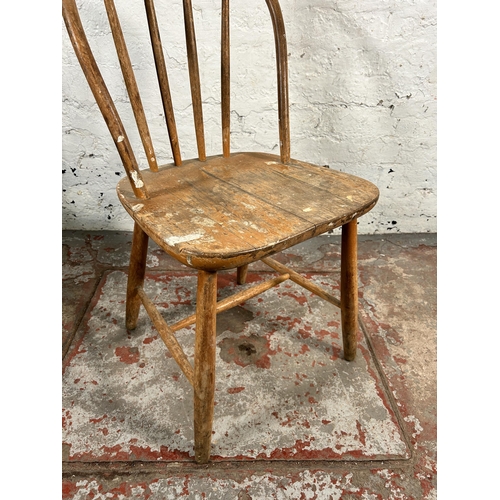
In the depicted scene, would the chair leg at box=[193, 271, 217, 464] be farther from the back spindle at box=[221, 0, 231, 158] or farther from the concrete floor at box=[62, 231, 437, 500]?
the back spindle at box=[221, 0, 231, 158]

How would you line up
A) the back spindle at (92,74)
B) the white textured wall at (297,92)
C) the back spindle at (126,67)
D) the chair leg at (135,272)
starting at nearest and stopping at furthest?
the back spindle at (92,74) → the back spindle at (126,67) → the chair leg at (135,272) → the white textured wall at (297,92)

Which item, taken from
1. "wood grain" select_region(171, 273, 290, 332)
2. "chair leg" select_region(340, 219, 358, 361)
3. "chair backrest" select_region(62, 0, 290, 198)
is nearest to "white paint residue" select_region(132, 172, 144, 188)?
"chair backrest" select_region(62, 0, 290, 198)

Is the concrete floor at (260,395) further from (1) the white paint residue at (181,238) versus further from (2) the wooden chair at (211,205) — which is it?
(1) the white paint residue at (181,238)

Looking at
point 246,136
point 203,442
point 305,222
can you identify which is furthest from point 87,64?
point 246,136

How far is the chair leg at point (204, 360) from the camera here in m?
0.75

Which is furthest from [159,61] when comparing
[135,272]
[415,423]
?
[415,423]

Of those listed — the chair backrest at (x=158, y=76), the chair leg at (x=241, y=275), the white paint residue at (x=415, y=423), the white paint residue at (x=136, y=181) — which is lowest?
the white paint residue at (x=415, y=423)

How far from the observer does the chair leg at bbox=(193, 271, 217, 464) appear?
2.47 feet

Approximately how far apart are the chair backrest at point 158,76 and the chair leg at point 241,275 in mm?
455

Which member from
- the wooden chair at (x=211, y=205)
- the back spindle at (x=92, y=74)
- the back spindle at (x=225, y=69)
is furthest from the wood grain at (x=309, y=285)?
the back spindle at (x=92, y=74)

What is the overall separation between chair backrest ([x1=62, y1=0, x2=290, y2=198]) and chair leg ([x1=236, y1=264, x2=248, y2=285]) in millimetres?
455

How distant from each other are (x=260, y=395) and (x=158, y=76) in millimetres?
847

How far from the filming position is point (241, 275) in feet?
4.77

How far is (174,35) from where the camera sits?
140 centimetres
